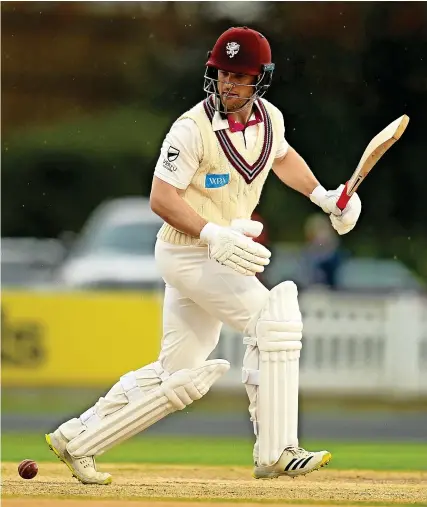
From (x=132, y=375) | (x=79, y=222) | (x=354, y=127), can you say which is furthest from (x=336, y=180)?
(x=132, y=375)

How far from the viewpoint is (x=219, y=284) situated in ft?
18.2

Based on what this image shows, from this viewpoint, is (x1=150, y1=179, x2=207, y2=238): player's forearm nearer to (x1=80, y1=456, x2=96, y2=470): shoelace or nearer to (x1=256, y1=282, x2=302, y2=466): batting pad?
(x1=256, y1=282, x2=302, y2=466): batting pad

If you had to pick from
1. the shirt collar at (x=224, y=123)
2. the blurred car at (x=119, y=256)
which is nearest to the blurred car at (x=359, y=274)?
the blurred car at (x=119, y=256)

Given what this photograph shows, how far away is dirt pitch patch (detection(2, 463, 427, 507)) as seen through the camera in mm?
5277

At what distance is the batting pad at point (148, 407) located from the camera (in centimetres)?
561

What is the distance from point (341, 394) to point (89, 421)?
21.0ft

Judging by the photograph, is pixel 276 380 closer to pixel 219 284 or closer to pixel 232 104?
pixel 219 284

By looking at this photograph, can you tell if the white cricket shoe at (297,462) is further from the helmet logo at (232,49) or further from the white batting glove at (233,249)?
the helmet logo at (232,49)

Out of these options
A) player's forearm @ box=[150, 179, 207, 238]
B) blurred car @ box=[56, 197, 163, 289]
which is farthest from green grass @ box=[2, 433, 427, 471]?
blurred car @ box=[56, 197, 163, 289]

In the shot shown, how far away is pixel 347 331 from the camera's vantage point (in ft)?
39.0

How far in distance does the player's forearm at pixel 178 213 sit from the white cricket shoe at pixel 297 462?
0.92 m

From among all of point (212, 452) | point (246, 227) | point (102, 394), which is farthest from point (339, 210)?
point (102, 394)

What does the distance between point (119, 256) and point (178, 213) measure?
10.4 m

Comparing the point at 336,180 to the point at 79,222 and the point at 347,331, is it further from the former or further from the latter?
the point at 79,222
